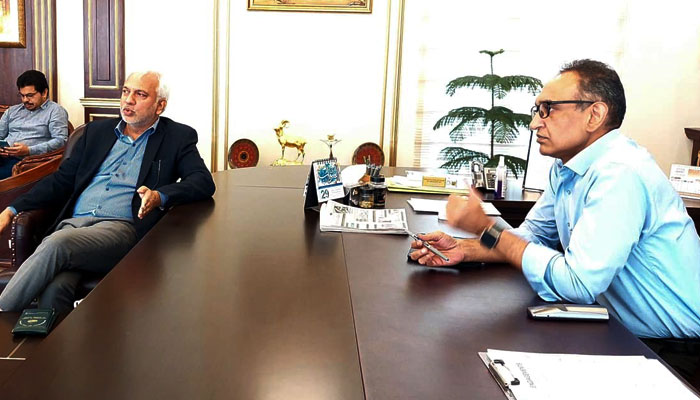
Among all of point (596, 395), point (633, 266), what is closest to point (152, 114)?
point (633, 266)

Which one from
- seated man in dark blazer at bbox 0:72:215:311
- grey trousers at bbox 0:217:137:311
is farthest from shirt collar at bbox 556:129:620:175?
grey trousers at bbox 0:217:137:311

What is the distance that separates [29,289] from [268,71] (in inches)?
143

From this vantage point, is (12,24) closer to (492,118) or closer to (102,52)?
(102,52)

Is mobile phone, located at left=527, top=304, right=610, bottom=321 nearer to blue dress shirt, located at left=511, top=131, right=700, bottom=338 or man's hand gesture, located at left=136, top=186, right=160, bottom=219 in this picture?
blue dress shirt, located at left=511, top=131, right=700, bottom=338

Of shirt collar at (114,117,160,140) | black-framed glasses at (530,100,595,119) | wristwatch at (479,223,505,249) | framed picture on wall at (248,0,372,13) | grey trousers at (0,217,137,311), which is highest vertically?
framed picture on wall at (248,0,372,13)

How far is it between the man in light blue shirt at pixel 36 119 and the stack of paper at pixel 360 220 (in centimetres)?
377

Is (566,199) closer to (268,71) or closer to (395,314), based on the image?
(395,314)

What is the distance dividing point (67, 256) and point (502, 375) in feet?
6.20

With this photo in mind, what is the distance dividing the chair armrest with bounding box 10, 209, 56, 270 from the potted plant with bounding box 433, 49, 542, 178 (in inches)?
125

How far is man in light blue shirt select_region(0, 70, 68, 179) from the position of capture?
5.37 metres

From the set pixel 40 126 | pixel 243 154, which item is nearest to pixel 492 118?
pixel 243 154

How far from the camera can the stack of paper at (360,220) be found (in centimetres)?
220

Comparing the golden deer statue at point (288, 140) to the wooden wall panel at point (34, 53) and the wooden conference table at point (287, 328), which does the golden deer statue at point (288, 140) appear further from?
the wooden conference table at point (287, 328)

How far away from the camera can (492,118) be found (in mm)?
5035
